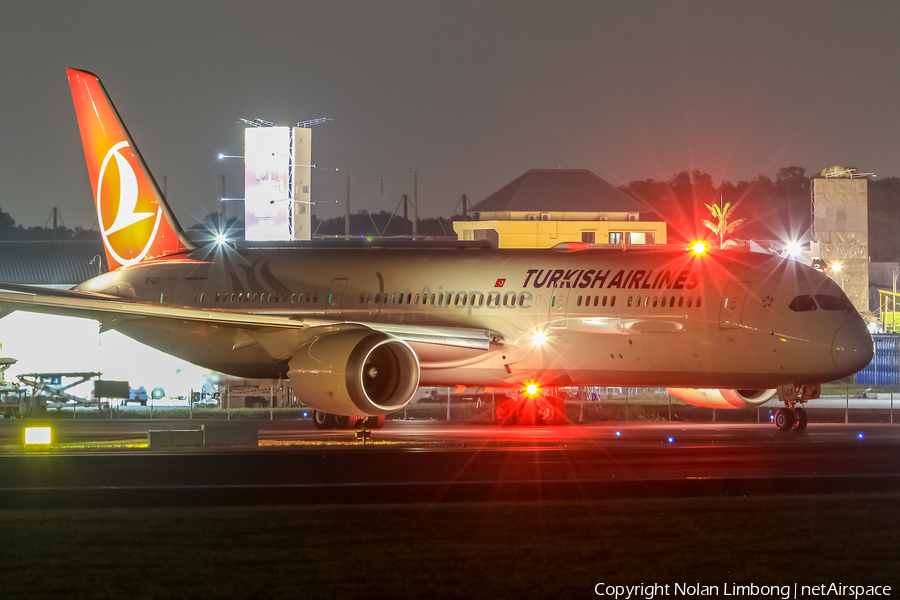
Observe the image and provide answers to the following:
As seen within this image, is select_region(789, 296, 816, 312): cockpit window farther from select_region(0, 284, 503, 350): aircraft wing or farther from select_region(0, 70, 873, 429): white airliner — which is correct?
select_region(0, 284, 503, 350): aircraft wing

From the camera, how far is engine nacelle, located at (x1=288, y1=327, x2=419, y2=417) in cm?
2302

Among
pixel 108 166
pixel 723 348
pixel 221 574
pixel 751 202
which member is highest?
pixel 751 202

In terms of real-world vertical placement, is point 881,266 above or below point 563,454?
above

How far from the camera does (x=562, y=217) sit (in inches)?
3644

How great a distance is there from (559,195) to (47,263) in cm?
4064

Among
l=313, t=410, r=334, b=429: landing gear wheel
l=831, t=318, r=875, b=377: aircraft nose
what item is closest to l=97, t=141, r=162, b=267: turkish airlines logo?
l=313, t=410, r=334, b=429: landing gear wheel

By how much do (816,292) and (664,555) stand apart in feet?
45.3

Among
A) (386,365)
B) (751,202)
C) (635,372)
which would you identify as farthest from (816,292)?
(751,202)

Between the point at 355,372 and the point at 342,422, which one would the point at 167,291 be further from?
the point at 355,372

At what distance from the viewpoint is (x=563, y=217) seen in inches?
3647

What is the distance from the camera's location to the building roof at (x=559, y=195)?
92.8 meters

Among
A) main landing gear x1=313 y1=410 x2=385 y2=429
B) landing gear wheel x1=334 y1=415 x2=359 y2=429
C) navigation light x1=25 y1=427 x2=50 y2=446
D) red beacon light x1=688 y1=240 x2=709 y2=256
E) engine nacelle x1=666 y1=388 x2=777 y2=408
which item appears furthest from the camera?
landing gear wheel x1=334 y1=415 x2=359 y2=429

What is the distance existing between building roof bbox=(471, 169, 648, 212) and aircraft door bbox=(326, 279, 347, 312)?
64882mm

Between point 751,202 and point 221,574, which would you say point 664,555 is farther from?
point 751,202
